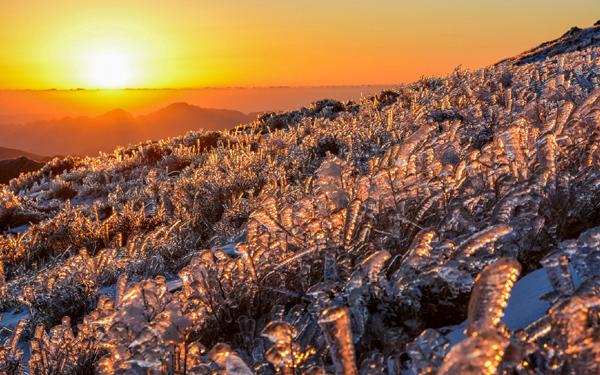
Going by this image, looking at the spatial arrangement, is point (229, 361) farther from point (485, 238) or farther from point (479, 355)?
point (485, 238)

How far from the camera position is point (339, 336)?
3.73 feet

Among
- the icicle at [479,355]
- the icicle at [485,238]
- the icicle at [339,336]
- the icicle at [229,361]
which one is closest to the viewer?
the icicle at [479,355]

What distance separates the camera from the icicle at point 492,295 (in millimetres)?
988

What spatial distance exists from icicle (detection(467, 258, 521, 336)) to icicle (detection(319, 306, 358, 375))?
0.79 feet

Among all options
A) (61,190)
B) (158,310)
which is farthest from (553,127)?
(61,190)

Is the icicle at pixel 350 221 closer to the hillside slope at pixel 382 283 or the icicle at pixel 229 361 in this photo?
the hillside slope at pixel 382 283

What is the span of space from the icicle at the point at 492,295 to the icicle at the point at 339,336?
24cm

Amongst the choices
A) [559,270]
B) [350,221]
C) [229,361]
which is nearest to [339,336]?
[229,361]

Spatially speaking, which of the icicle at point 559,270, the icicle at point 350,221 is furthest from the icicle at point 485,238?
the icicle at point 350,221

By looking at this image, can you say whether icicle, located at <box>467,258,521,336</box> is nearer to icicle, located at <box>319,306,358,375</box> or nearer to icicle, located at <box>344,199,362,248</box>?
icicle, located at <box>319,306,358,375</box>

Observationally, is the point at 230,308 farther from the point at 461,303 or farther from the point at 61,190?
the point at 61,190

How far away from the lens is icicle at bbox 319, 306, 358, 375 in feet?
3.64

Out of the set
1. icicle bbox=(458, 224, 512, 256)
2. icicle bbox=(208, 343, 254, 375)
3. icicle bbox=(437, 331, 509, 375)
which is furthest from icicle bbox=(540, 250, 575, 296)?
icicle bbox=(208, 343, 254, 375)

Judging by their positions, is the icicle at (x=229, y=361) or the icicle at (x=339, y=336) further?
the icicle at (x=229, y=361)
